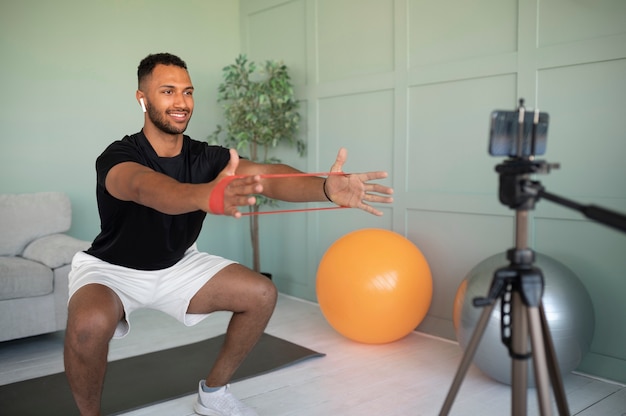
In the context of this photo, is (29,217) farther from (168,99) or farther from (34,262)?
(168,99)

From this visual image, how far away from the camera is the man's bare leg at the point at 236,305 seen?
7.44ft

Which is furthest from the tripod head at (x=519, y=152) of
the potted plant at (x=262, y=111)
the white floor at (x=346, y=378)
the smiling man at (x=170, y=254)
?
the potted plant at (x=262, y=111)

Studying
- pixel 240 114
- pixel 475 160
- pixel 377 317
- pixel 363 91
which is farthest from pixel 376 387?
pixel 240 114

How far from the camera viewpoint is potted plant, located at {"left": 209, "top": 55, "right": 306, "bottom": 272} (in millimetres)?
4039

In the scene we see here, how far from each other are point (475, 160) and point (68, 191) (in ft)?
8.40

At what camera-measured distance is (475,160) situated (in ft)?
10.2

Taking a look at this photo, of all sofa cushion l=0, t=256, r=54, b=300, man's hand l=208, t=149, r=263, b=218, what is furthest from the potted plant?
man's hand l=208, t=149, r=263, b=218

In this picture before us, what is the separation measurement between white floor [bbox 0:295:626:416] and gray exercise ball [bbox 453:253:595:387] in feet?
0.44

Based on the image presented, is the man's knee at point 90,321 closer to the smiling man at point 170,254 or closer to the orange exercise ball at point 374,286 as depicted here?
the smiling man at point 170,254

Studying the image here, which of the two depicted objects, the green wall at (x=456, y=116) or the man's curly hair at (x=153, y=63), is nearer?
the man's curly hair at (x=153, y=63)

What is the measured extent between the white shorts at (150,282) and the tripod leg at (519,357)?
1252mm

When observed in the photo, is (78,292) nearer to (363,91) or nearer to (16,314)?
(16,314)

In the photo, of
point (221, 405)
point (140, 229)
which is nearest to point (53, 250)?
point (140, 229)

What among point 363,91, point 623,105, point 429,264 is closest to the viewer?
point 623,105
